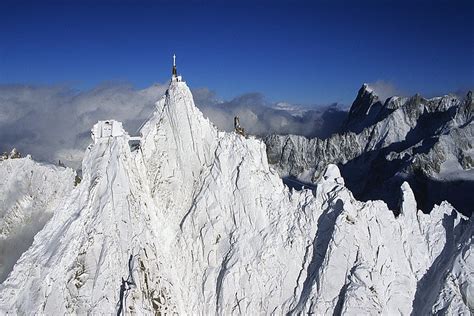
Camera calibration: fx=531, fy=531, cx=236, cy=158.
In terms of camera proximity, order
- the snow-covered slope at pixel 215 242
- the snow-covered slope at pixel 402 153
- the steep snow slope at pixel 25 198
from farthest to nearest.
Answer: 1. the snow-covered slope at pixel 402 153
2. the steep snow slope at pixel 25 198
3. the snow-covered slope at pixel 215 242

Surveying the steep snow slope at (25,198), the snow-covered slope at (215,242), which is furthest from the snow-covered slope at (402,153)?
the steep snow slope at (25,198)

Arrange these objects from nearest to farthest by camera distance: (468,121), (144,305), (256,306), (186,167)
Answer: (144,305) < (256,306) < (186,167) < (468,121)

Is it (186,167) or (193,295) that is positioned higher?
(186,167)

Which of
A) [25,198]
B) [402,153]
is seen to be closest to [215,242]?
[25,198]

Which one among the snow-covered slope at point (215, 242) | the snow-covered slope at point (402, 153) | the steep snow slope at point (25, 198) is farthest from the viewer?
the snow-covered slope at point (402, 153)

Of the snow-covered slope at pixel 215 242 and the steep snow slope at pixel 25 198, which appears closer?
the snow-covered slope at pixel 215 242

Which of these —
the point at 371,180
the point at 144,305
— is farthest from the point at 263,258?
the point at 371,180

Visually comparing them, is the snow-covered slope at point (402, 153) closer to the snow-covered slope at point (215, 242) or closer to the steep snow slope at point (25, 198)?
the snow-covered slope at point (215, 242)

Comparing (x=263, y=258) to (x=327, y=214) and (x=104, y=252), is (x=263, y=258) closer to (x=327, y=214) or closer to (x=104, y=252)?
(x=327, y=214)

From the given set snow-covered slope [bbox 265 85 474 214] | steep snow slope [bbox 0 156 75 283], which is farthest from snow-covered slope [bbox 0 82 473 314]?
snow-covered slope [bbox 265 85 474 214]
